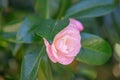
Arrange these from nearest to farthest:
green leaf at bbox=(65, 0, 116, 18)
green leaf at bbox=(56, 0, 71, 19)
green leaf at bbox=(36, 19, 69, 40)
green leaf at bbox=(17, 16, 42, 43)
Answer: green leaf at bbox=(36, 19, 69, 40), green leaf at bbox=(17, 16, 42, 43), green leaf at bbox=(65, 0, 116, 18), green leaf at bbox=(56, 0, 71, 19)

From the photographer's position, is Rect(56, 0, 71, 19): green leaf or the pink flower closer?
the pink flower

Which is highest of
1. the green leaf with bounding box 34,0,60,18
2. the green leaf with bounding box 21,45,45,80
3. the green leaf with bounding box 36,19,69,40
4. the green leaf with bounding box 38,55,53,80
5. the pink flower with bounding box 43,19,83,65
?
the green leaf with bounding box 36,19,69,40

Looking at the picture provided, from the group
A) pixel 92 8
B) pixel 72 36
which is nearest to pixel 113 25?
pixel 92 8

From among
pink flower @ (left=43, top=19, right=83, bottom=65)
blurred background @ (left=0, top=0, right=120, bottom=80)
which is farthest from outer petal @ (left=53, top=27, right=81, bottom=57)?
blurred background @ (left=0, top=0, right=120, bottom=80)

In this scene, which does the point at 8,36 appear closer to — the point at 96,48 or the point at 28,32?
the point at 28,32

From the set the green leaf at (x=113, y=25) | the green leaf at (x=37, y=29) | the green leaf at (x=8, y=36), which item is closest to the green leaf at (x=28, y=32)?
the green leaf at (x=37, y=29)

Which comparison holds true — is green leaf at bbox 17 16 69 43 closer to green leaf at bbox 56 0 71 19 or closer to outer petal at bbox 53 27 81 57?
outer petal at bbox 53 27 81 57
